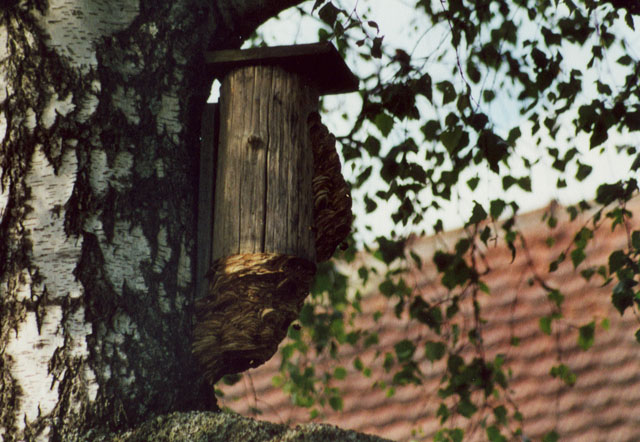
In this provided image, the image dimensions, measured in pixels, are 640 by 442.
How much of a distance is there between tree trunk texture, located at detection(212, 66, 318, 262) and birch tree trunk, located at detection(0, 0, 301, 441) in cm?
9

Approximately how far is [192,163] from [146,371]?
0.54 meters

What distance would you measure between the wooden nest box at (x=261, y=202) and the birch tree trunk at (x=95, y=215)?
0.06 m

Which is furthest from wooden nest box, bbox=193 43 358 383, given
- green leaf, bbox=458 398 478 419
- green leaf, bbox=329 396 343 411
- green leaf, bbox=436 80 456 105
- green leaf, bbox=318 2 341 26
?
green leaf, bbox=329 396 343 411

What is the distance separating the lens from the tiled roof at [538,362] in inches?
214

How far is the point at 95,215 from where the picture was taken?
6.68ft

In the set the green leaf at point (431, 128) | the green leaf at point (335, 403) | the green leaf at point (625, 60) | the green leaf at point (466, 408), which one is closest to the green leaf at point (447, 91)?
the green leaf at point (431, 128)

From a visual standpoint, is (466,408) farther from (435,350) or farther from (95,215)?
(95,215)

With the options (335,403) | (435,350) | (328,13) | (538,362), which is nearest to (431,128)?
(328,13)

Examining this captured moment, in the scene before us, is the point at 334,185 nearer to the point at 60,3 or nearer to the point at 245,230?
the point at 245,230

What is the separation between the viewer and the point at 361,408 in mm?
6098

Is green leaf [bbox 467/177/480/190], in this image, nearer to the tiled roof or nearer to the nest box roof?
the nest box roof

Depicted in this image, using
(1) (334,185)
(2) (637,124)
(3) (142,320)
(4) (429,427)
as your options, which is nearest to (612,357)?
(4) (429,427)

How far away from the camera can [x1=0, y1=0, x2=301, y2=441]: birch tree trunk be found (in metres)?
1.94

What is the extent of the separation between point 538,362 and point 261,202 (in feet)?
13.0
